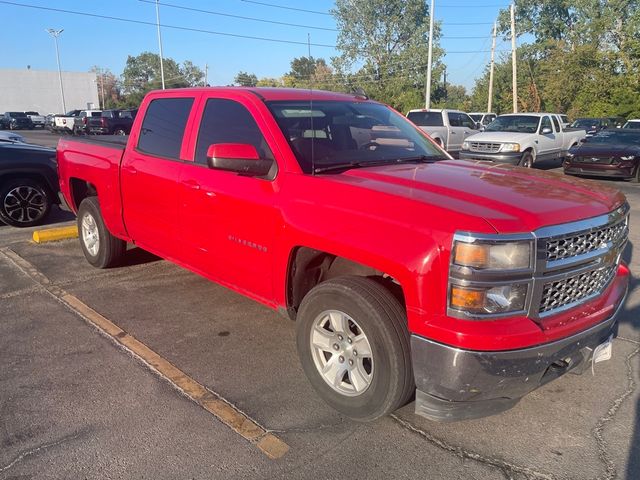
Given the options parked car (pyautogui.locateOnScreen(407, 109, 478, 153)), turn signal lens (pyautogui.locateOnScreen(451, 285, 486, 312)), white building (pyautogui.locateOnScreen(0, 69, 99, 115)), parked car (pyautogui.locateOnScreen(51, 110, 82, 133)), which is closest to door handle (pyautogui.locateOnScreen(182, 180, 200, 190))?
turn signal lens (pyautogui.locateOnScreen(451, 285, 486, 312))

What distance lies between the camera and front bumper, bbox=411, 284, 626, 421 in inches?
97.0

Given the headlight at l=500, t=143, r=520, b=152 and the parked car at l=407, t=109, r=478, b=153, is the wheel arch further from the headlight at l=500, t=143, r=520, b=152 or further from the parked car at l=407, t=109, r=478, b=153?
the parked car at l=407, t=109, r=478, b=153

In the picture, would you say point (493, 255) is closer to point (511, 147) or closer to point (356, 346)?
point (356, 346)

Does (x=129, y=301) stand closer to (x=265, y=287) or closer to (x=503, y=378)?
(x=265, y=287)

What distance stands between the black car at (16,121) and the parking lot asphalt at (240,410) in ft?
162

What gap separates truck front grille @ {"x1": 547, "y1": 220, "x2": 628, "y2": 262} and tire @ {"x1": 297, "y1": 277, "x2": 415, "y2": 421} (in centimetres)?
82

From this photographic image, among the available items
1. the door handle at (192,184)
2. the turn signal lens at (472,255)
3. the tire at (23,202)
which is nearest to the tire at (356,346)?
the turn signal lens at (472,255)

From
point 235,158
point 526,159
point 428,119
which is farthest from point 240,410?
point 428,119

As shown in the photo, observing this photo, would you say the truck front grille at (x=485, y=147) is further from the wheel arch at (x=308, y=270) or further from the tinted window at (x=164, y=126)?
the wheel arch at (x=308, y=270)

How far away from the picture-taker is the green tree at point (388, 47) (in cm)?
5194

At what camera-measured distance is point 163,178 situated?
4.43 meters

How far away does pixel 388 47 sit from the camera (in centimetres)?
5378

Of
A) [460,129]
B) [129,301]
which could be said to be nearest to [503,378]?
[129,301]

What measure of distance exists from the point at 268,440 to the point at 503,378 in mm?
1304
